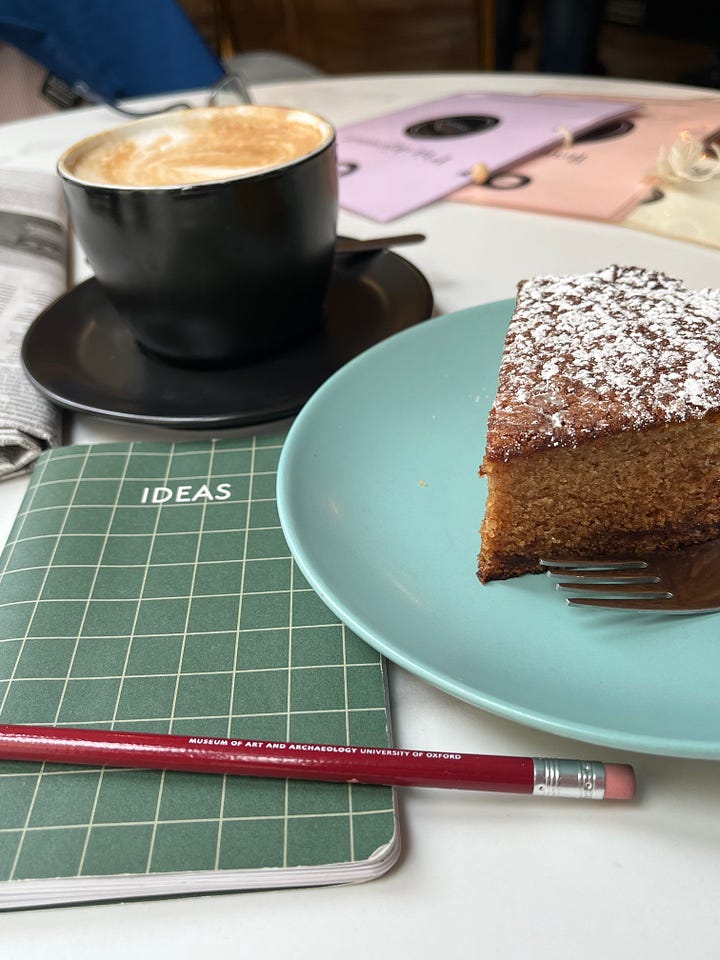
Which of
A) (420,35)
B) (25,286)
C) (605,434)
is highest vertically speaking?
(605,434)

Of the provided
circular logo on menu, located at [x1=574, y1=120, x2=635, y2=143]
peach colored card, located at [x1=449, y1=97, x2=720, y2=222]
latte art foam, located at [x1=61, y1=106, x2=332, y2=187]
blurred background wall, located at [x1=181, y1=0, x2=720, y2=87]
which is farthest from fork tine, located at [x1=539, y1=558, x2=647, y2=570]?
blurred background wall, located at [x1=181, y1=0, x2=720, y2=87]

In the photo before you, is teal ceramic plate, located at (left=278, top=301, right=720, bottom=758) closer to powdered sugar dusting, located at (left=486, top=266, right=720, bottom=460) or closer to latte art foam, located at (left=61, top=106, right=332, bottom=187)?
powdered sugar dusting, located at (left=486, top=266, right=720, bottom=460)

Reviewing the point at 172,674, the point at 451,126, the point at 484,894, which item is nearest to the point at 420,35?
the point at 451,126

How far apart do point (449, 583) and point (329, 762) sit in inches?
6.9

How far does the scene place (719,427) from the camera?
64 centimetres

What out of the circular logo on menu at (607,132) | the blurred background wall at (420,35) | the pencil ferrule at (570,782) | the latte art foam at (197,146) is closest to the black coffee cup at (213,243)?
the latte art foam at (197,146)

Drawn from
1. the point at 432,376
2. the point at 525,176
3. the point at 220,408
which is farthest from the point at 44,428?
the point at 525,176

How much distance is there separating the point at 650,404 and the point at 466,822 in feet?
1.14

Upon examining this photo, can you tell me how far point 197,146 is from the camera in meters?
0.95

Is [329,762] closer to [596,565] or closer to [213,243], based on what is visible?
[596,565]

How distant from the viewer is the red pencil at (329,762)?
0.47 m

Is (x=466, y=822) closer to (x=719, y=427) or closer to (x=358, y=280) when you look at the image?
(x=719, y=427)

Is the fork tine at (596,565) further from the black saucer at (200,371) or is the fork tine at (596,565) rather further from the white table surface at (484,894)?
the black saucer at (200,371)

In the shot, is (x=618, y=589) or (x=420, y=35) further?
(x=420, y=35)
